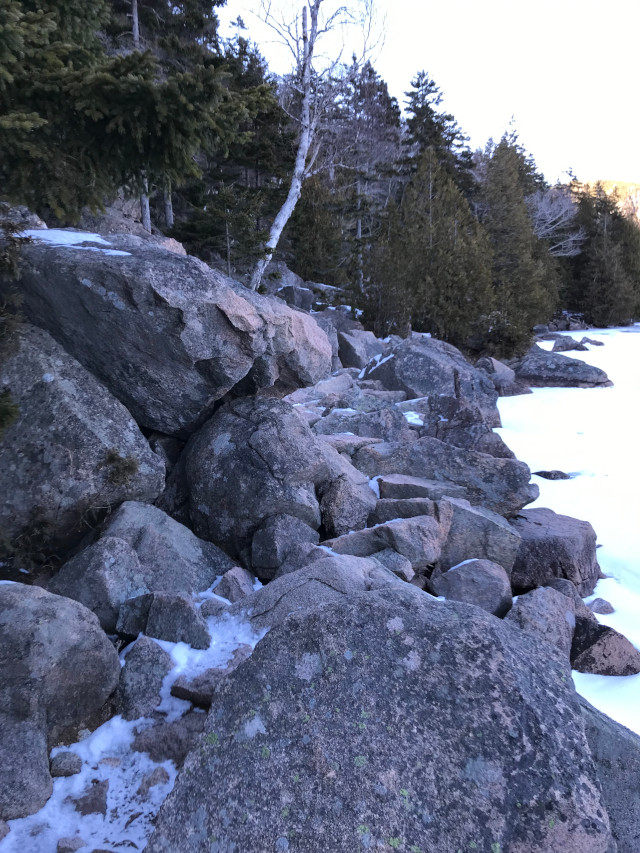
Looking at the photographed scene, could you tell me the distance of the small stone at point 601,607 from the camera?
5.67 metres

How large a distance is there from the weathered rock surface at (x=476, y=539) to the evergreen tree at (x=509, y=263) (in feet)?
50.7

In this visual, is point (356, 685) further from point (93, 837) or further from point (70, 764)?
point (70, 764)

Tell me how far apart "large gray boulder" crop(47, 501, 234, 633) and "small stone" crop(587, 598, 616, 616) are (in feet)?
11.6

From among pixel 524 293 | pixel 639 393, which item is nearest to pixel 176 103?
pixel 639 393

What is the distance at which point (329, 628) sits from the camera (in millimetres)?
2479

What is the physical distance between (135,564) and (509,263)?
24.0 metres

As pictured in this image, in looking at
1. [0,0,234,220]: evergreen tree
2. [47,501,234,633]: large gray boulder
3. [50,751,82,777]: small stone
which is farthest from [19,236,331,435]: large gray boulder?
[50,751,82,777]: small stone

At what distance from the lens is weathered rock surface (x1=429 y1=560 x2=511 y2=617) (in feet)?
16.5

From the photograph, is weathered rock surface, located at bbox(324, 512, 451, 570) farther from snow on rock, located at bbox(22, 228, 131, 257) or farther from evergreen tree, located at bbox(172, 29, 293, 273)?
evergreen tree, located at bbox(172, 29, 293, 273)

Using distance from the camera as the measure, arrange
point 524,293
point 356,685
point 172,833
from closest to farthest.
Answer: point 172,833 → point 356,685 → point 524,293

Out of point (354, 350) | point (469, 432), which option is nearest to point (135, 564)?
point (469, 432)

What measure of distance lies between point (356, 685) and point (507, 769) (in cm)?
60

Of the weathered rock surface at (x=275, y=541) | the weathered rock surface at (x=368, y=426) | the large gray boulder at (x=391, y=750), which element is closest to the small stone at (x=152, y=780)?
the large gray boulder at (x=391, y=750)

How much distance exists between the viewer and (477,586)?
5.08m
